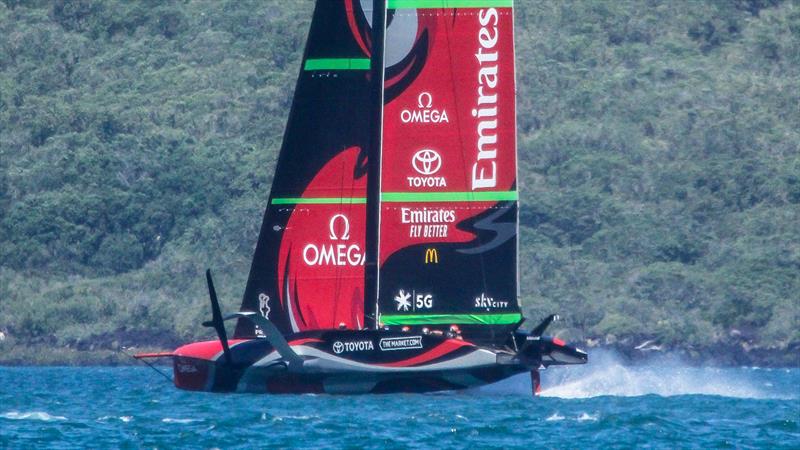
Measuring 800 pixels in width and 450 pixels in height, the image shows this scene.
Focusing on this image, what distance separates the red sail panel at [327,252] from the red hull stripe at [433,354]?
230 centimetres

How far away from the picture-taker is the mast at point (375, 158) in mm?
33531

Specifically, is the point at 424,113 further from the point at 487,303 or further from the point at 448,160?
the point at 487,303

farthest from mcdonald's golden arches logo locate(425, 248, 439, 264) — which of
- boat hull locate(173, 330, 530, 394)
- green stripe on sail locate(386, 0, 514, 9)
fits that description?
green stripe on sail locate(386, 0, 514, 9)

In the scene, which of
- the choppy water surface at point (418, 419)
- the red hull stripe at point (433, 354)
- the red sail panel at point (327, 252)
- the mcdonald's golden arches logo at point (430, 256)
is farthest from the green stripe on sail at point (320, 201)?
the red hull stripe at point (433, 354)

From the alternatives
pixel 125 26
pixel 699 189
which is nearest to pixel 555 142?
pixel 699 189

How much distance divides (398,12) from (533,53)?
2743 inches

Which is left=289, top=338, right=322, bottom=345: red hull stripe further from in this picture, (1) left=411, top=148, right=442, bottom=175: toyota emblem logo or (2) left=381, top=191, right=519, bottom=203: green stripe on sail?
(1) left=411, top=148, right=442, bottom=175: toyota emblem logo

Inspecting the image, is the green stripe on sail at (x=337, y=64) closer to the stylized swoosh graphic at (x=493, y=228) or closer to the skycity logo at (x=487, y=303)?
the stylized swoosh graphic at (x=493, y=228)

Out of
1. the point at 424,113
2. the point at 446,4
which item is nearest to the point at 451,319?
the point at 424,113

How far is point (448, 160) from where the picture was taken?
33.9m

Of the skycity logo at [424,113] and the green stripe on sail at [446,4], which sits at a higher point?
the green stripe on sail at [446,4]

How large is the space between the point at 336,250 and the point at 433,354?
3192 millimetres

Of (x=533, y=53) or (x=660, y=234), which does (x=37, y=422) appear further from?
(x=533, y=53)

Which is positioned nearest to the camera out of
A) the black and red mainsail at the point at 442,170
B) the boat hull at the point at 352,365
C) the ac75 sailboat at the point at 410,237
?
the boat hull at the point at 352,365
